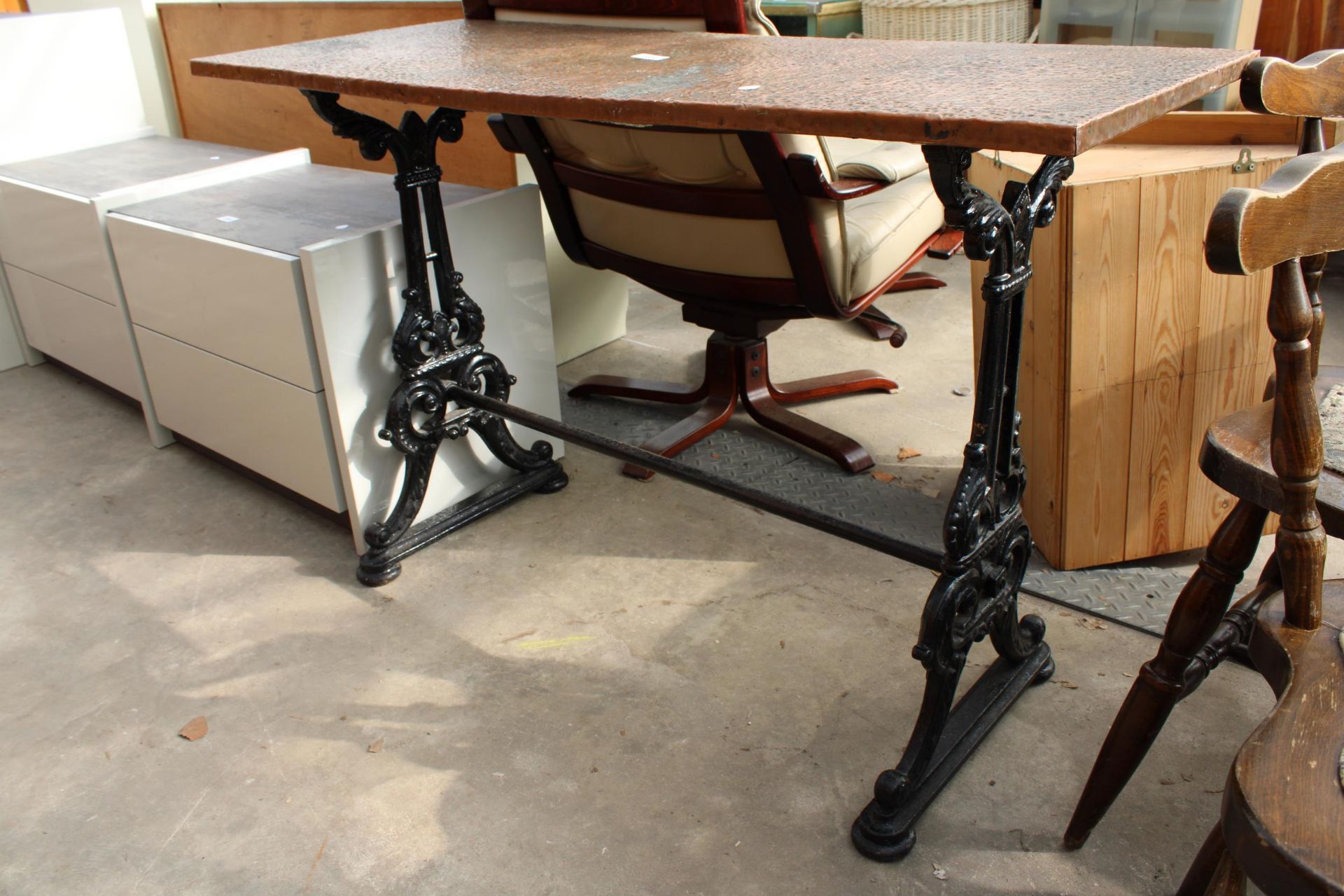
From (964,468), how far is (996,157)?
0.73 m

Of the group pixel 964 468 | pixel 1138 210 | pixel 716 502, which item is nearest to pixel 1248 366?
pixel 1138 210

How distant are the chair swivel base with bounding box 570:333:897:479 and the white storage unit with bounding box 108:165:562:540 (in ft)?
1.01

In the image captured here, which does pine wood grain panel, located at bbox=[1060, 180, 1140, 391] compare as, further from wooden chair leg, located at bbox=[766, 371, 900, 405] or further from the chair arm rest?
wooden chair leg, located at bbox=[766, 371, 900, 405]

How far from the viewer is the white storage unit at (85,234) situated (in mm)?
2490

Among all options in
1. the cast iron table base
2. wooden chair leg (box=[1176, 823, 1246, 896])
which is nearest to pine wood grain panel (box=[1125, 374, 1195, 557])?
the cast iron table base

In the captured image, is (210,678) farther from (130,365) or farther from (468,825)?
(130,365)

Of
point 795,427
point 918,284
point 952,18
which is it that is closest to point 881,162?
point 795,427

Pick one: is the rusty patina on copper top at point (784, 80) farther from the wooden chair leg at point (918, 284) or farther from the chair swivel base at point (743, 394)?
the wooden chair leg at point (918, 284)

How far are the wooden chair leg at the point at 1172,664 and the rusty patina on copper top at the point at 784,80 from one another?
498 millimetres

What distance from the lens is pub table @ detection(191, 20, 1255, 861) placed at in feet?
3.84

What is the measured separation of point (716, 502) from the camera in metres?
2.32

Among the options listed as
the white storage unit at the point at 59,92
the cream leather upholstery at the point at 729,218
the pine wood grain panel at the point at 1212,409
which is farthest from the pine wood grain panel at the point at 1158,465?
the white storage unit at the point at 59,92

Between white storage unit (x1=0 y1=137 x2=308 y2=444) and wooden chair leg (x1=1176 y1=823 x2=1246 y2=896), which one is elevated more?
white storage unit (x1=0 y1=137 x2=308 y2=444)

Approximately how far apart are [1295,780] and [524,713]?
44.0 inches
